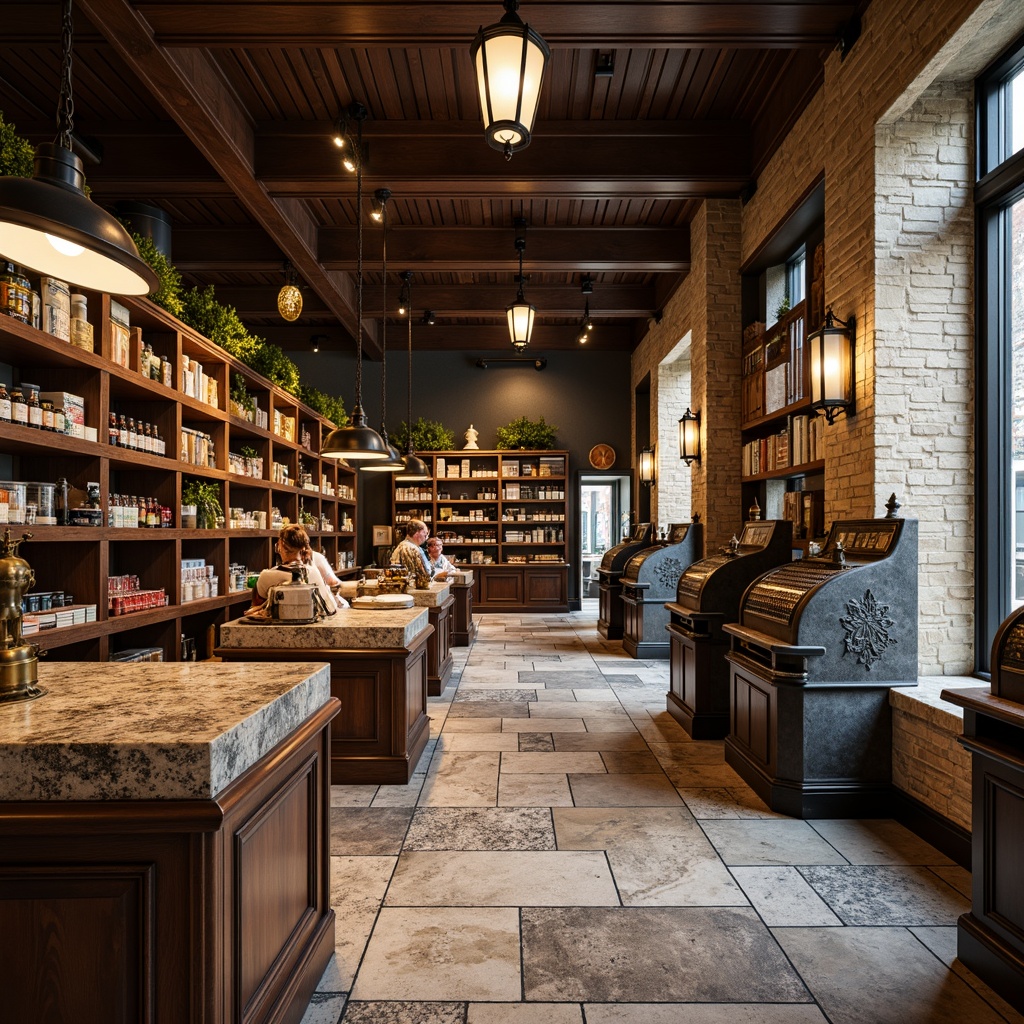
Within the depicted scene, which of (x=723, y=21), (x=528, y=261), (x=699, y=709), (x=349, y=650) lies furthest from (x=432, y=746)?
(x=528, y=261)

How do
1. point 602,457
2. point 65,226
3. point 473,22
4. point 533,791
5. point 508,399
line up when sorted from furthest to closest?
point 508,399
point 602,457
point 473,22
point 533,791
point 65,226

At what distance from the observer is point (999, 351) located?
374 cm

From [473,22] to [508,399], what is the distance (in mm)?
8769

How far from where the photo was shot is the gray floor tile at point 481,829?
325 cm

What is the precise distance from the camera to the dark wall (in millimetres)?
12836

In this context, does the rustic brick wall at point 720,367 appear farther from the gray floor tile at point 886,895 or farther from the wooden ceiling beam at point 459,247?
the gray floor tile at point 886,895

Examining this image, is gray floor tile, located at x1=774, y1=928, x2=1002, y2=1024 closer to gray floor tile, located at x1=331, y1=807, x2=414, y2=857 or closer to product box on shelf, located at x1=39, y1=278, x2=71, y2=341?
gray floor tile, located at x1=331, y1=807, x2=414, y2=857

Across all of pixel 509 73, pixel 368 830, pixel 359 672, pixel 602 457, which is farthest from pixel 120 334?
→ pixel 602 457

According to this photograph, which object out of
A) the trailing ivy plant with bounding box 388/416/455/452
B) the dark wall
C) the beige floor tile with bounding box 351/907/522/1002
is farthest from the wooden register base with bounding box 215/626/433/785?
the dark wall

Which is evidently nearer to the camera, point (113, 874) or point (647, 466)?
point (113, 874)

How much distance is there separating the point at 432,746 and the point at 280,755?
10.1ft

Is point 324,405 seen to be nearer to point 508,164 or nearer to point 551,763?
point 508,164

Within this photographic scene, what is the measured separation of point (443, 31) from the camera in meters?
4.28

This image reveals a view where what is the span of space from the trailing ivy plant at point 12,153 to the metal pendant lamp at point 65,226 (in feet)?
5.25
